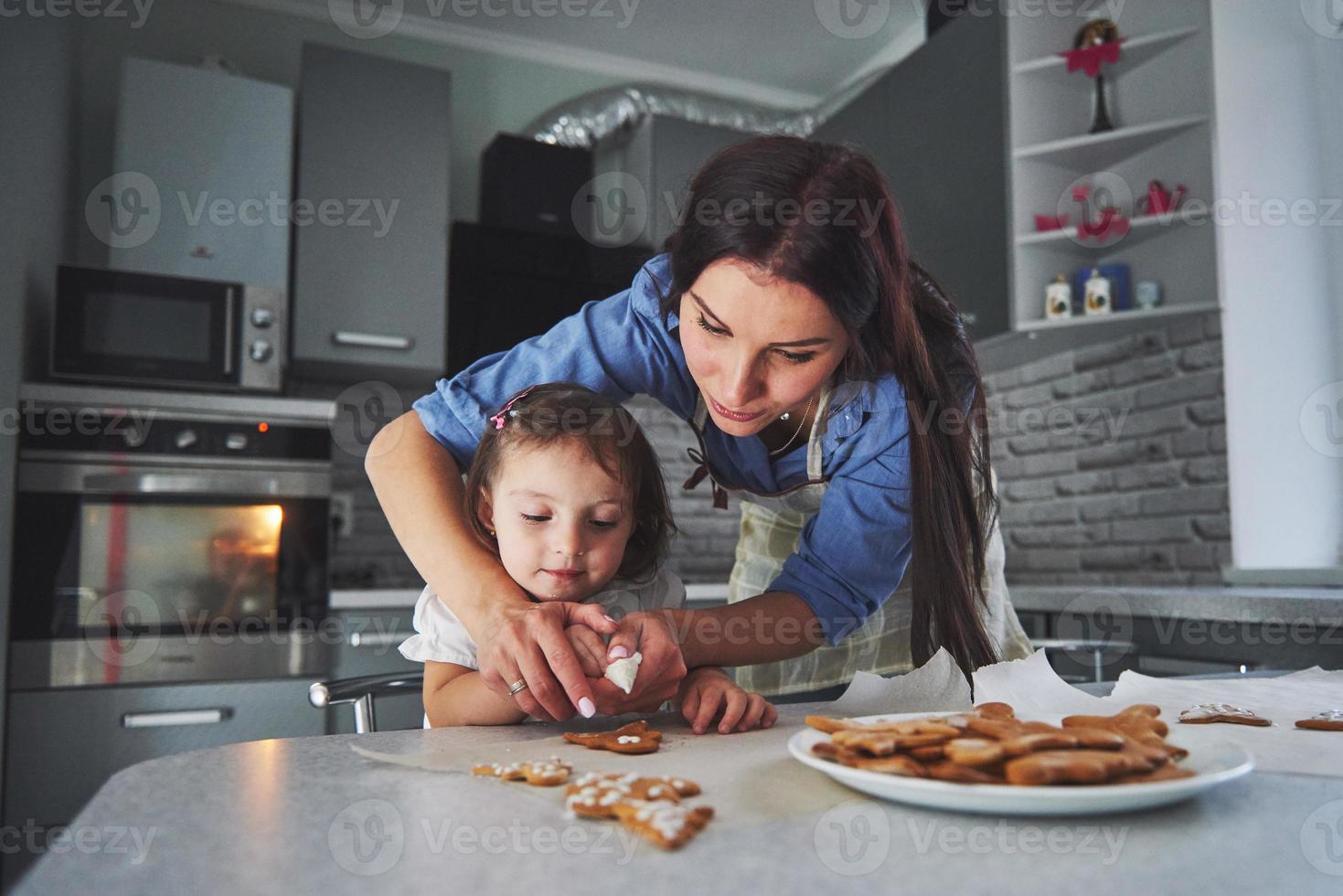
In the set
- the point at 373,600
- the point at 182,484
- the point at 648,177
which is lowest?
the point at 373,600

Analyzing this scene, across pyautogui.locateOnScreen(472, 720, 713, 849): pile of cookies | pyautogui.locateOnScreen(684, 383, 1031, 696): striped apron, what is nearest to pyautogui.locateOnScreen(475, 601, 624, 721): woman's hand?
pyautogui.locateOnScreen(472, 720, 713, 849): pile of cookies

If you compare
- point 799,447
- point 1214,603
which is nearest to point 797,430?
point 799,447

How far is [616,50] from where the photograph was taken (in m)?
3.94

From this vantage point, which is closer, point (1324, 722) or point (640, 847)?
point (640, 847)

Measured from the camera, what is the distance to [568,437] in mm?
1086

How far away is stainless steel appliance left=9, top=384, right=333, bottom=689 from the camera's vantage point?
2.43 meters

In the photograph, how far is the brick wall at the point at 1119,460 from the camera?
2.48 meters

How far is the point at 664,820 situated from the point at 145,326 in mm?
2682

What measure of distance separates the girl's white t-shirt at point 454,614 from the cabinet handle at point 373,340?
209 centimetres

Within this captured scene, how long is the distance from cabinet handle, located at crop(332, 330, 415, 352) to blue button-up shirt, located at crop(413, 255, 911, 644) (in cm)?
193

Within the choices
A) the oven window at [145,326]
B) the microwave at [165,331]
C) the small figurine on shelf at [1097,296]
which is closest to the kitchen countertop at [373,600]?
the microwave at [165,331]

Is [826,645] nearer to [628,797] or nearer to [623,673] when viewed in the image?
[623,673]

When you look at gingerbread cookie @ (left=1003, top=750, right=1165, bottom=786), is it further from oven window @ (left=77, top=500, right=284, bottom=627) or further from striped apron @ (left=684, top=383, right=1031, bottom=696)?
oven window @ (left=77, top=500, right=284, bottom=627)

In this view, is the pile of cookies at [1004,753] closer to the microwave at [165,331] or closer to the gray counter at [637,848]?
the gray counter at [637,848]
